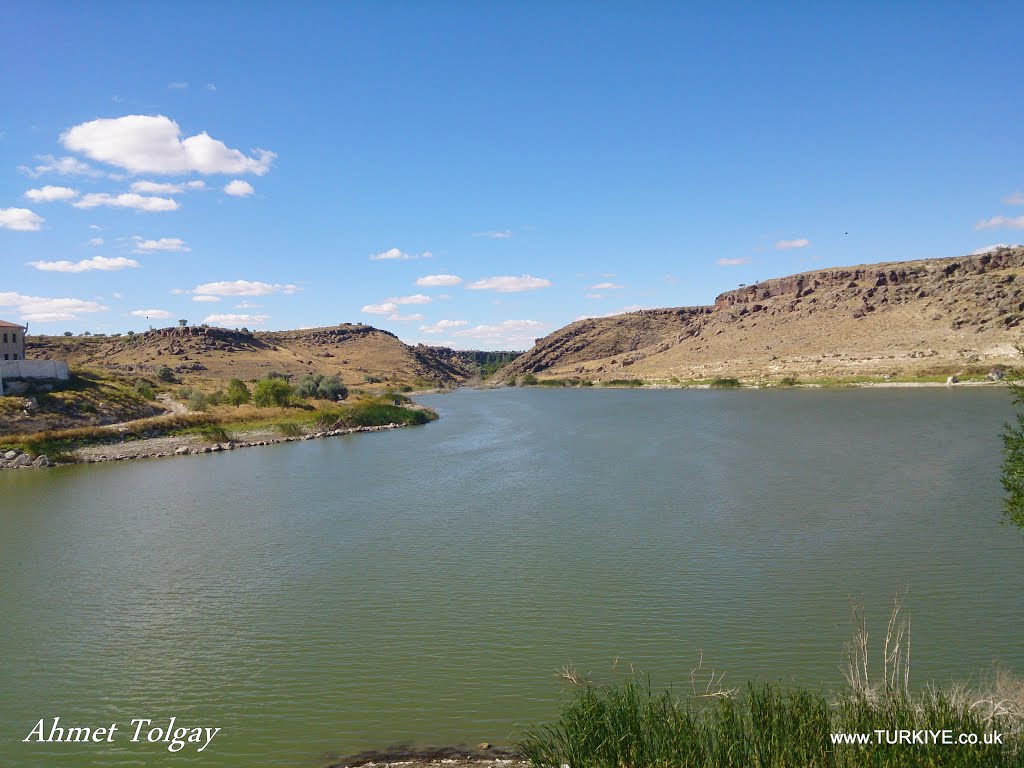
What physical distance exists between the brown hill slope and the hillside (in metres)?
31.4

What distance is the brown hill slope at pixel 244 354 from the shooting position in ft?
348

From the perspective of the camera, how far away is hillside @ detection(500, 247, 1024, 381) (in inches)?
3403

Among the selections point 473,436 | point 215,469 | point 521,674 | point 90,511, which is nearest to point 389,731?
point 521,674

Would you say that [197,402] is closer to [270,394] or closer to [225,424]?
[270,394]

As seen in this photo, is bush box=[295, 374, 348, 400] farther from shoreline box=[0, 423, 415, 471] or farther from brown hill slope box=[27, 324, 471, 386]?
shoreline box=[0, 423, 415, 471]

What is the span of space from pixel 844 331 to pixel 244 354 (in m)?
103

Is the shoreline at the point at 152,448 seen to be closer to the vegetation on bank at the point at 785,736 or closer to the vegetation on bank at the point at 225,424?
the vegetation on bank at the point at 225,424

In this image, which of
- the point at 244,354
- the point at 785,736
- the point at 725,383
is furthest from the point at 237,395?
the point at 725,383

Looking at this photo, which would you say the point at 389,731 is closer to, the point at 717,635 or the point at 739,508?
the point at 717,635

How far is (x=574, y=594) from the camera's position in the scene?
15242 mm

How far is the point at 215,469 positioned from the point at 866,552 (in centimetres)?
3159

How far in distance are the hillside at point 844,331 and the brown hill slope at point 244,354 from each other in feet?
103

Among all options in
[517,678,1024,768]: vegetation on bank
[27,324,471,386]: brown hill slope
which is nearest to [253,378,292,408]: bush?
[27,324,471,386]: brown hill slope

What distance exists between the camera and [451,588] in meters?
16.0
